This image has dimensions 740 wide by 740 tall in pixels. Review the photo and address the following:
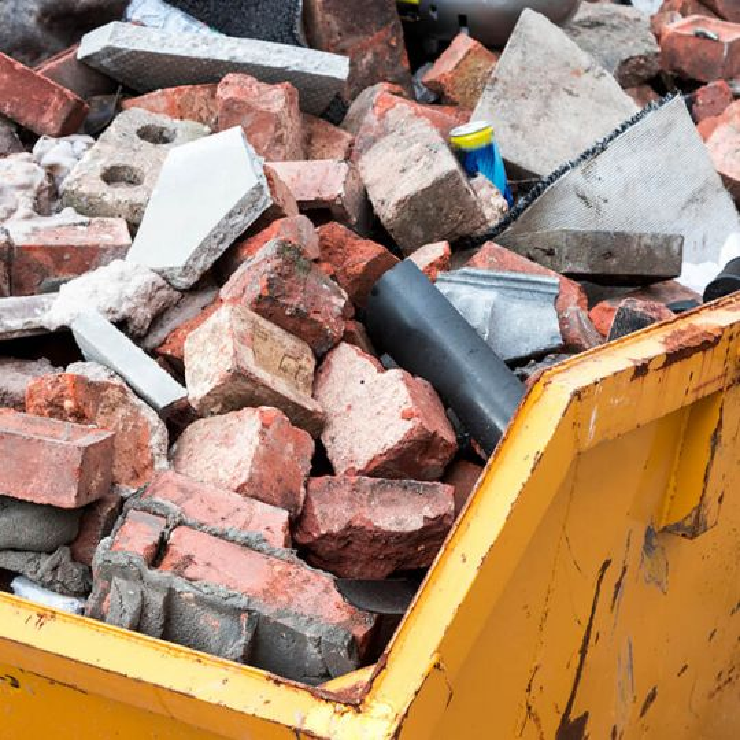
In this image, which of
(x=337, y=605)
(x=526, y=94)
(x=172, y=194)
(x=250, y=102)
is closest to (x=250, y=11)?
(x=250, y=102)

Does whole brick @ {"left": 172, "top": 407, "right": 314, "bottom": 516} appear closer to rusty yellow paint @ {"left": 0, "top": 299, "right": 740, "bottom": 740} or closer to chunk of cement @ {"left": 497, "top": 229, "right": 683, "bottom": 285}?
rusty yellow paint @ {"left": 0, "top": 299, "right": 740, "bottom": 740}

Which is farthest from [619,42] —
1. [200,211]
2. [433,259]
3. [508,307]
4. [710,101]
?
[200,211]

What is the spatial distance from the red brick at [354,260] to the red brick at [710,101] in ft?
9.20

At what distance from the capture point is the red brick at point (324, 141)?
15.7ft

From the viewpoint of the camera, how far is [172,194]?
377cm

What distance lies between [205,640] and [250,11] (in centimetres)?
363

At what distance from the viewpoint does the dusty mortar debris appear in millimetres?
2455

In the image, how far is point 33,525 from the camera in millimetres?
2502

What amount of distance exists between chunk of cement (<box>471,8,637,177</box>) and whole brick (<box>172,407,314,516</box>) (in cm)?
238

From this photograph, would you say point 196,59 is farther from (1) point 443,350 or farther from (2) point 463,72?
(1) point 443,350

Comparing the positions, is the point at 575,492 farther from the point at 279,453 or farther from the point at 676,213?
the point at 676,213

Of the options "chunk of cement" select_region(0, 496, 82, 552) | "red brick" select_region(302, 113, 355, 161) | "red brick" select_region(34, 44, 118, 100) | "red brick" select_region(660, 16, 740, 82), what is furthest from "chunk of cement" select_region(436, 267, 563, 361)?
"red brick" select_region(660, 16, 740, 82)

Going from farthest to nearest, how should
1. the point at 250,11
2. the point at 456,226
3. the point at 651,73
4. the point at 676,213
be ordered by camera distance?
the point at 651,73
the point at 250,11
the point at 676,213
the point at 456,226

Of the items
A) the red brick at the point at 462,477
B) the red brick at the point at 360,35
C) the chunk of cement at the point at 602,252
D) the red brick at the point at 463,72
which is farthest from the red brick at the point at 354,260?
the red brick at the point at 463,72
